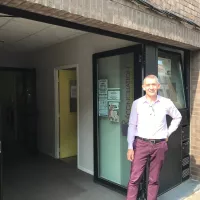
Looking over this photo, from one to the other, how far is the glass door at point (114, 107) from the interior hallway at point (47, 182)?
28 cm

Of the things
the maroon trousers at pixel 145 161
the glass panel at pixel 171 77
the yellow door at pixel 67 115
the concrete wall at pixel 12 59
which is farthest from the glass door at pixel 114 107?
the concrete wall at pixel 12 59

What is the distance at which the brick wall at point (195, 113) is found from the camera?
13.1 ft

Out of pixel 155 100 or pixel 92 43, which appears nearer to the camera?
pixel 155 100

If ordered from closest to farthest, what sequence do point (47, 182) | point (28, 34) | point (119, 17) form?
point (119, 17) → point (47, 182) → point (28, 34)

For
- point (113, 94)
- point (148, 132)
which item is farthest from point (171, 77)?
point (148, 132)

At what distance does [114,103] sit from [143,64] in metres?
0.87

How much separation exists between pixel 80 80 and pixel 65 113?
1.27 m

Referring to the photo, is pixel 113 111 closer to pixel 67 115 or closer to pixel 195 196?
pixel 195 196

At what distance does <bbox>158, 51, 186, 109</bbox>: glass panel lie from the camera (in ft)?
11.9

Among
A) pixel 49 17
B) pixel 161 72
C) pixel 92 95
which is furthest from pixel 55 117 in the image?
pixel 49 17

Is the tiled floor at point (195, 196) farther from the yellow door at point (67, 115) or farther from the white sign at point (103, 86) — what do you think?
the yellow door at point (67, 115)

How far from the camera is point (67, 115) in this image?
18.9 feet

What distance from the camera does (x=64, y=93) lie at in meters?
5.68

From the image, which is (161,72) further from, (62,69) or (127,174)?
(62,69)
